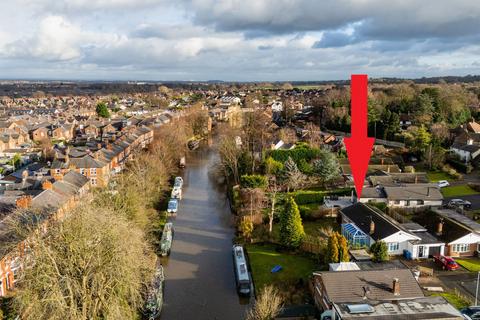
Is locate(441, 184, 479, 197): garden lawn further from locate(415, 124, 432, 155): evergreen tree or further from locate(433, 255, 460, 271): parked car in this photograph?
locate(433, 255, 460, 271): parked car

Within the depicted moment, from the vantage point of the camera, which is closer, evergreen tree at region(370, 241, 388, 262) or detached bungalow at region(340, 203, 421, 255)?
evergreen tree at region(370, 241, 388, 262)

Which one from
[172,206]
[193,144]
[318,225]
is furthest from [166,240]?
[193,144]

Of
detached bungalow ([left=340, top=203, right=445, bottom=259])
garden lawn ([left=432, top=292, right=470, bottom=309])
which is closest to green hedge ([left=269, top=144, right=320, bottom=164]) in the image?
detached bungalow ([left=340, top=203, right=445, bottom=259])

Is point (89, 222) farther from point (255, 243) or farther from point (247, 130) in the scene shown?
point (247, 130)

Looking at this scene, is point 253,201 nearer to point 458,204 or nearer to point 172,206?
point 172,206

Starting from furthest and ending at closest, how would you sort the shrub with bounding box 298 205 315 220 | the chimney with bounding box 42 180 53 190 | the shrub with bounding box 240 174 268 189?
the shrub with bounding box 240 174 268 189 < the shrub with bounding box 298 205 315 220 < the chimney with bounding box 42 180 53 190
